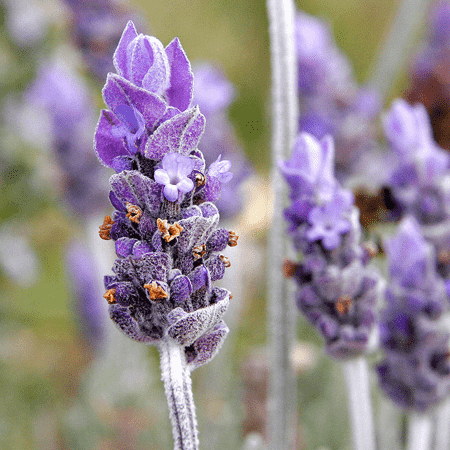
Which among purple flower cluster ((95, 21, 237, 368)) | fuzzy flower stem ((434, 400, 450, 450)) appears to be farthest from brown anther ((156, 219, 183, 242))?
fuzzy flower stem ((434, 400, 450, 450))

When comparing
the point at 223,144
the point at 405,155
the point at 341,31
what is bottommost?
the point at 405,155

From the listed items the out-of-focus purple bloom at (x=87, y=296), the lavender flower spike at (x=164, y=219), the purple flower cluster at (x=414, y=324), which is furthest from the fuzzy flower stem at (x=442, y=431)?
the out-of-focus purple bloom at (x=87, y=296)

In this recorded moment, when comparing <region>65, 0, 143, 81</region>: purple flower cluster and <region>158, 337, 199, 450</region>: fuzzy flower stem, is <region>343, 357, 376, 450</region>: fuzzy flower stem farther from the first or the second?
<region>65, 0, 143, 81</region>: purple flower cluster

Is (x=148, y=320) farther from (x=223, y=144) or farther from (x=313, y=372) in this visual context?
(x=313, y=372)

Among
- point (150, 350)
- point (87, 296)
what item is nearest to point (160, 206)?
point (87, 296)

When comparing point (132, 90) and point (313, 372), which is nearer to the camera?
point (132, 90)

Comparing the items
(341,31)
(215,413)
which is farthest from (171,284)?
(341,31)
